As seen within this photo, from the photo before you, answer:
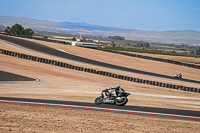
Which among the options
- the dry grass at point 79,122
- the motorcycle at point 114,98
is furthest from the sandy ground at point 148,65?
the dry grass at point 79,122

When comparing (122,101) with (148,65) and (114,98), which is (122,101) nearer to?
(114,98)

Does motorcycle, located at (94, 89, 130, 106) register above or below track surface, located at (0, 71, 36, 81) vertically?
above

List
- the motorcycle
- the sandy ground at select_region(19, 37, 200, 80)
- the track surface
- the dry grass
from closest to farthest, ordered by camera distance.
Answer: the dry grass, the motorcycle, the track surface, the sandy ground at select_region(19, 37, 200, 80)

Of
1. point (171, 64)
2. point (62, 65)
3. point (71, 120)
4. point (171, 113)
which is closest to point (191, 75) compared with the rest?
point (171, 64)

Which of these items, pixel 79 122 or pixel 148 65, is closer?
pixel 79 122

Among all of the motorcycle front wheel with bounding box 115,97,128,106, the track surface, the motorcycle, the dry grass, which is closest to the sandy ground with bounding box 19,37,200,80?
the track surface

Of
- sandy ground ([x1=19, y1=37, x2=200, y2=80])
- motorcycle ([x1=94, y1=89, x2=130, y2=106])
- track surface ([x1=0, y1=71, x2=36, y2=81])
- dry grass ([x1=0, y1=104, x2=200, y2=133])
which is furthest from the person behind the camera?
sandy ground ([x1=19, y1=37, x2=200, y2=80])

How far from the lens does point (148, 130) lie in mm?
11117

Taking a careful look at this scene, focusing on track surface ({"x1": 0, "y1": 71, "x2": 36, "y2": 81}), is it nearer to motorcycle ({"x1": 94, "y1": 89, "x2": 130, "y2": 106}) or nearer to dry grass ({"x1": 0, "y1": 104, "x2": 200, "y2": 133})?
motorcycle ({"x1": 94, "y1": 89, "x2": 130, "y2": 106})

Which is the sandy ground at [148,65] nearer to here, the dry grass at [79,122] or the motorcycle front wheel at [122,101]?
the motorcycle front wheel at [122,101]

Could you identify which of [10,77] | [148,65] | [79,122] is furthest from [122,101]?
A: [148,65]

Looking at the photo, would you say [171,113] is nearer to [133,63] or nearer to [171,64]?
[133,63]

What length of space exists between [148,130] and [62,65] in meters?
Answer: 33.0

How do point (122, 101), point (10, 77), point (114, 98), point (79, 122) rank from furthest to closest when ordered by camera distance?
point (10, 77) < point (114, 98) < point (122, 101) < point (79, 122)
